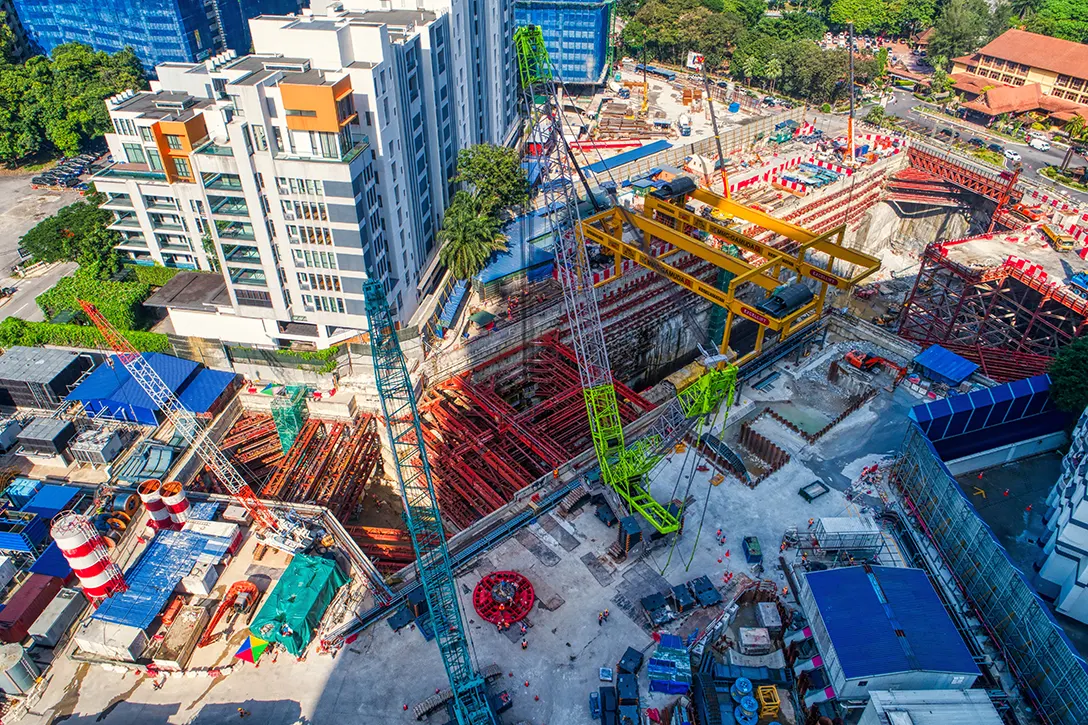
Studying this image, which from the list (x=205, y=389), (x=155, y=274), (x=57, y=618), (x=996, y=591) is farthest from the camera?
(x=155, y=274)

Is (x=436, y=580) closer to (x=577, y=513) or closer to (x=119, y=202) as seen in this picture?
(x=577, y=513)

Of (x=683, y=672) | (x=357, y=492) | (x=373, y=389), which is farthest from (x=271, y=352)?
(x=683, y=672)

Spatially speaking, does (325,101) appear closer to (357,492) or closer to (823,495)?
(357,492)

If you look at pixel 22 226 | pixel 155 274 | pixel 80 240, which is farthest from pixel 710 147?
pixel 22 226

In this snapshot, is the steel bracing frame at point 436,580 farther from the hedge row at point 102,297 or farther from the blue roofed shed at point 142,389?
the hedge row at point 102,297

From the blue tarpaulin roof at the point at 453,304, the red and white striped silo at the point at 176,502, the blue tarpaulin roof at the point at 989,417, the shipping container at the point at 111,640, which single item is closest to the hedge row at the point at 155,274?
the blue tarpaulin roof at the point at 453,304

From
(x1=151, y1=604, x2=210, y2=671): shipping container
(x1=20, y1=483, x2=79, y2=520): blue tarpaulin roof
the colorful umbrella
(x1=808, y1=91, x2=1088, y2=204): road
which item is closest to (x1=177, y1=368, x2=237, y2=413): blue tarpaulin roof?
(x1=20, y1=483, x2=79, y2=520): blue tarpaulin roof

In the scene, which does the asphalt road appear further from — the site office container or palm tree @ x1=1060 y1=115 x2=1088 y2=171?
the site office container
